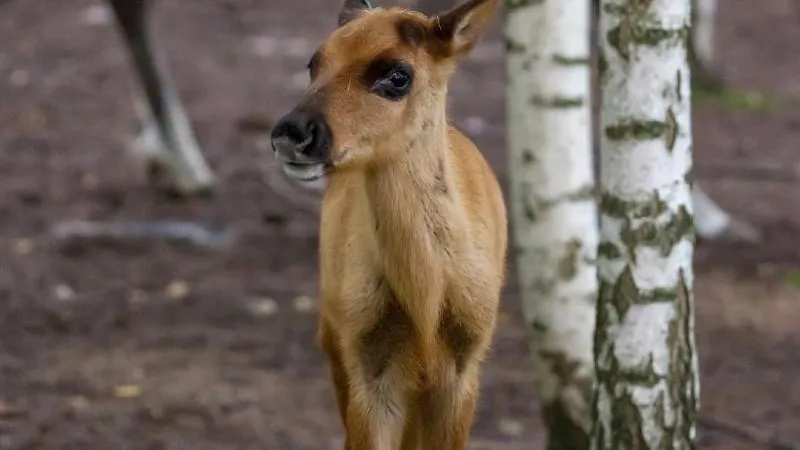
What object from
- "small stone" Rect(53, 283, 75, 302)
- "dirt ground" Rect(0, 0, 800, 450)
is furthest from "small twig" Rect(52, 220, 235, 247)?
"small stone" Rect(53, 283, 75, 302)

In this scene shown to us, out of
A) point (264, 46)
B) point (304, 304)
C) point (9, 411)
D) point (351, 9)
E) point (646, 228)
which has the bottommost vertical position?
point (264, 46)

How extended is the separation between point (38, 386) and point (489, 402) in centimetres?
231

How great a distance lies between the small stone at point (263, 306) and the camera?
9.00 m

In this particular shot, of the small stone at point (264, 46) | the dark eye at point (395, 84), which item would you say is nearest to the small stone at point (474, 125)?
the small stone at point (264, 46)

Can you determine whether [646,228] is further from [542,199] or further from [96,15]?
[96,15]

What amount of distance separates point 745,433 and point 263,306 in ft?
11.1

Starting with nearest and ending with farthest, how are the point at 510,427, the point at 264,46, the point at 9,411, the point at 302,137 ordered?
the point at 302,137
the point at 9,411
the point at 510,427
the point at 264,46

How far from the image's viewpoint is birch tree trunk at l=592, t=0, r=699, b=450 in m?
4.66

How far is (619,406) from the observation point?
488cm

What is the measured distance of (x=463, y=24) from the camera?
4309mm

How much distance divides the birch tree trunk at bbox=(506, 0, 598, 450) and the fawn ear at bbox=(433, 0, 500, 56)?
4.88ft

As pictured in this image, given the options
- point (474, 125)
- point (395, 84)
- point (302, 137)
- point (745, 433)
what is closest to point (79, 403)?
point (745, 433)

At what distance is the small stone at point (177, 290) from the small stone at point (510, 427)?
2.67 meters

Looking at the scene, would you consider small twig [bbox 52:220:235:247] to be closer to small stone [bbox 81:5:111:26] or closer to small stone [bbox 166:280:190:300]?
small stone [bbox 166:280:190:300]
